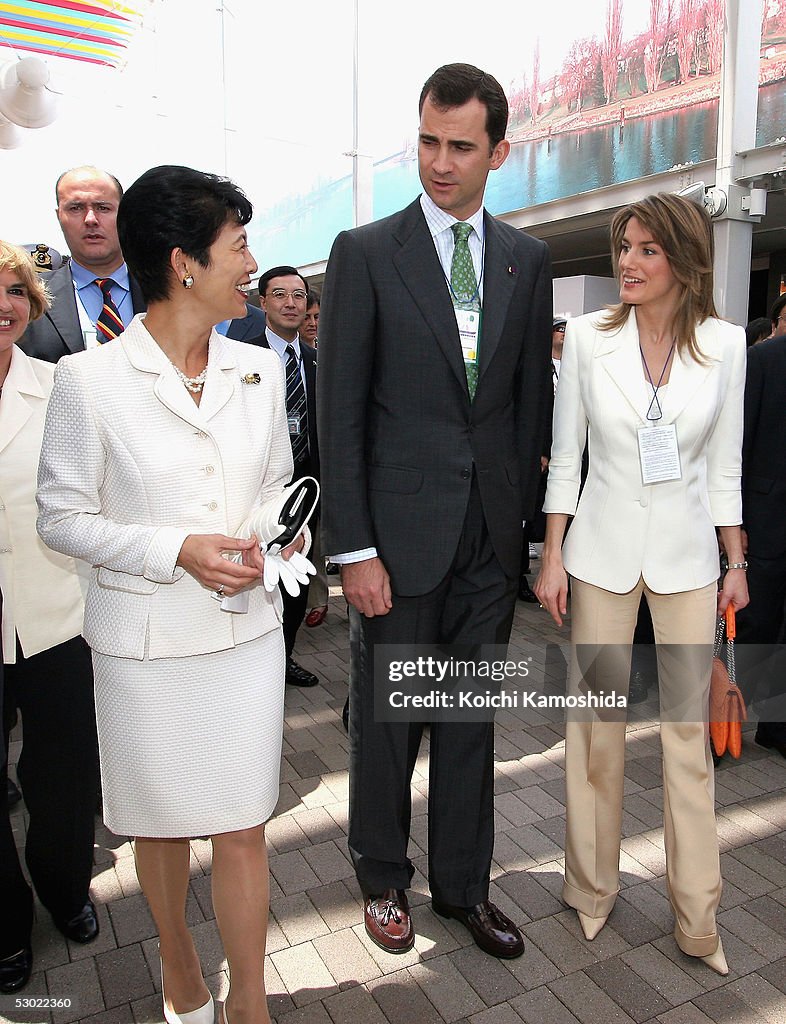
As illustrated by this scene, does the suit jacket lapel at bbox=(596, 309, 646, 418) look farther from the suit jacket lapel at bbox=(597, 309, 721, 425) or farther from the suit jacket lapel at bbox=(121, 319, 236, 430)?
the suit jacket lapel at bbox=(121, 319, 236, 430)

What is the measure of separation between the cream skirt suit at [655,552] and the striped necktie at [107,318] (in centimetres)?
143

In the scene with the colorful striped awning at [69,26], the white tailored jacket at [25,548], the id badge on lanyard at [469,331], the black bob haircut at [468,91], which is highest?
the colorful striped awning at [69,26]

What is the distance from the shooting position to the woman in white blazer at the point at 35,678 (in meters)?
2.04

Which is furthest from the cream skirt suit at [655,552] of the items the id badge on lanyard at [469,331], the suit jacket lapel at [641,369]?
the id badge on lanyard at [469,331]

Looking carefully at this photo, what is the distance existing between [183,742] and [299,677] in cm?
263

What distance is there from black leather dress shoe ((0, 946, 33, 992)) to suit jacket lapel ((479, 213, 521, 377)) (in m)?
1.86

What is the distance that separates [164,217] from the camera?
1571 mm

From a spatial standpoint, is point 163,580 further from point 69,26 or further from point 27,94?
point 27,94

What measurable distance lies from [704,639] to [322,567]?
2.98 meters

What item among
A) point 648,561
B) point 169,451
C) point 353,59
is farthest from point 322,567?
point 353,59

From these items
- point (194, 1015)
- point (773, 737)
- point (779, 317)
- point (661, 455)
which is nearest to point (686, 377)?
point (661, 455)

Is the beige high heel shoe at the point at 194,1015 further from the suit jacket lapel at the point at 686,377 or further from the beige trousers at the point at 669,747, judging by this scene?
the suit jacket lapel at the point at 686,377

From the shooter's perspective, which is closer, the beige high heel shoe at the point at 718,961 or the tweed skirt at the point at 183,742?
the tweed skirt at the point at 183,742

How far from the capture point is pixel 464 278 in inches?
82.2
